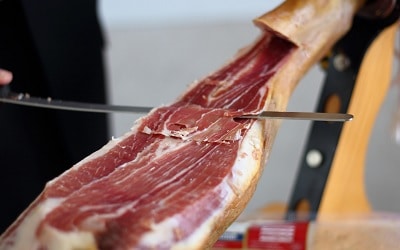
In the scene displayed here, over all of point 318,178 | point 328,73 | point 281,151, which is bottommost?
point 281,151

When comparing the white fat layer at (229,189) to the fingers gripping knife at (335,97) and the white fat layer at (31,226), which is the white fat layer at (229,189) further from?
the fingers gripping knife at (335,97)

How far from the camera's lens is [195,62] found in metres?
1.39

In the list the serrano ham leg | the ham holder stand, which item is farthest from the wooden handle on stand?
the serrano ham leg

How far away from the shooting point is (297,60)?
60cm

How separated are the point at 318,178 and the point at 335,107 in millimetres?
80

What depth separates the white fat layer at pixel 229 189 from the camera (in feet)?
1.30

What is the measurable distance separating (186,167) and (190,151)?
0.8 inches

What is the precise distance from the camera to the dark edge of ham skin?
0.40 meters

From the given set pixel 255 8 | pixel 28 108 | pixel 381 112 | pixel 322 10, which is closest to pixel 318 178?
pixel 322 10

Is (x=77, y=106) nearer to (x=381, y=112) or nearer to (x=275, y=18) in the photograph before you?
(x=275, y=18)

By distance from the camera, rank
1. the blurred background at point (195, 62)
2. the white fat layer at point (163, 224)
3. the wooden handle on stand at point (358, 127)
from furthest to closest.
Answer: the blurred background at point (195, 62) → the wooden handle on stand at point (358, 127) → the white fat layer at point (163, 224)

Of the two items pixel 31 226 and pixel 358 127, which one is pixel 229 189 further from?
pixel 358 127

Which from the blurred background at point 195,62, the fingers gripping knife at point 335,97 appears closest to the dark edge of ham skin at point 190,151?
the fingers gripping knife at point 335,97

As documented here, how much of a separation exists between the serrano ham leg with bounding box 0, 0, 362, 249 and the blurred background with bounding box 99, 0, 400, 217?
2.21 ft
